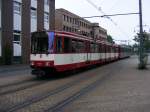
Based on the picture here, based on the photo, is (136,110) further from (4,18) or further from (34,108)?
(4,18)

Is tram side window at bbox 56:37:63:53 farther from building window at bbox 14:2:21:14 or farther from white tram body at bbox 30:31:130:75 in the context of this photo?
building window at bbox 14:2:21:14

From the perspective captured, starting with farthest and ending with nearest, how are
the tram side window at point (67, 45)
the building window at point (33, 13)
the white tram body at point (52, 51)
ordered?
1. the building window at point (33, 13)
2. the tram side window at point (67, 45)
3. the white tram body at point (52, 51)

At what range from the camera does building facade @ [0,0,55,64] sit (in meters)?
39.0

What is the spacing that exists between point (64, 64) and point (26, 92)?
7.57m

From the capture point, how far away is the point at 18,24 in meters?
42.4

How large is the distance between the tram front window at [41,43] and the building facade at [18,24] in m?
18.3

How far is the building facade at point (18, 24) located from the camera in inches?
1534

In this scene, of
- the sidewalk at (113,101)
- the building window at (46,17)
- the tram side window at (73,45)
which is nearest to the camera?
the sidewalk at (113,101)

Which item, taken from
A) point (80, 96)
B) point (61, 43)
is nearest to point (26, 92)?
point (80, 96)

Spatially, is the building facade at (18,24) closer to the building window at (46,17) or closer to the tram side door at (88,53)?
the building window at (46,17)

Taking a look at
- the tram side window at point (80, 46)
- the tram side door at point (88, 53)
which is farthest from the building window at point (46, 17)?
the tram side window at point (80, 46)

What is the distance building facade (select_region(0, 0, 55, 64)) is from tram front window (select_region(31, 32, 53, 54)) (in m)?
18.3

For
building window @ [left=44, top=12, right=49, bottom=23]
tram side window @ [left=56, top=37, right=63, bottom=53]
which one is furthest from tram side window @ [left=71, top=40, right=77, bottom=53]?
building window @ [left=44, top=12, right=49, bottom=23]

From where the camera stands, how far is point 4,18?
39.2 metres
